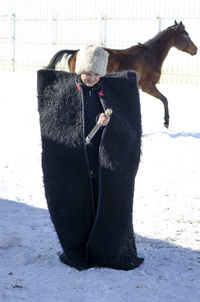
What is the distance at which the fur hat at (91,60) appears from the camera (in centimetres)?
295

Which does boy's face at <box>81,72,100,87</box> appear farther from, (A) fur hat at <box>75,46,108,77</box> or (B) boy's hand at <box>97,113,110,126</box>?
(B) boy's hand at <box>97,113,110,126</box>

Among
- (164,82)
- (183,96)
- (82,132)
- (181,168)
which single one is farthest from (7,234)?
(164,82)

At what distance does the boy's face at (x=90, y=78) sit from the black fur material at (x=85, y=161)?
8cm

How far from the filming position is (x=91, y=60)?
116 inches

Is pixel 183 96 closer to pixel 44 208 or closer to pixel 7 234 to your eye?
pixel 44 208

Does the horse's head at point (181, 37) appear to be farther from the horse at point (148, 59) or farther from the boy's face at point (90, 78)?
the boy's face at point (90, 78)

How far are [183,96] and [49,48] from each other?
259 inches

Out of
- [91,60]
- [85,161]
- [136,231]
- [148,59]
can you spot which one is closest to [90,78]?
[91,60]

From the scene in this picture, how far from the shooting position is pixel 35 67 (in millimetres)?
18391

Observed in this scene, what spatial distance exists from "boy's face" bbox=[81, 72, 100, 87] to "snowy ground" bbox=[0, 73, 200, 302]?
3.74ft

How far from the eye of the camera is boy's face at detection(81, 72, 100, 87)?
9.87 feet

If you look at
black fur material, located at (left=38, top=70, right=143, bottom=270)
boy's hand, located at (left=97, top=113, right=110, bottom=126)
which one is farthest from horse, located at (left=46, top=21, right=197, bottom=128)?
boy's hand, located at (left=97, top=113, right=110, bottom=126)

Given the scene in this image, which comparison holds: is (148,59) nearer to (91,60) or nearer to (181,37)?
(181,37)

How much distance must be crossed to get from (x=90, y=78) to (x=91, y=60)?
111 mm
